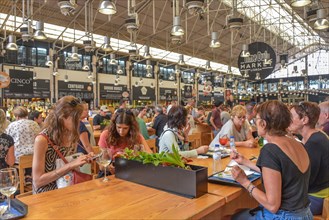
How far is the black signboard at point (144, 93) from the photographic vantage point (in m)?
24.4

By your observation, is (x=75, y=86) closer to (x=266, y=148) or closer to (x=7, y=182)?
(x=7, y=182)

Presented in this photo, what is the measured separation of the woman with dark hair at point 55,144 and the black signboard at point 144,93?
21.9 m

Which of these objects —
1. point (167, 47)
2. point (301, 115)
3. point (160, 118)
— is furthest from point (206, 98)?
point (301, 115)

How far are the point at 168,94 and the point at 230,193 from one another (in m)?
25.9

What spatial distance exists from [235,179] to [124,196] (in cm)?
71

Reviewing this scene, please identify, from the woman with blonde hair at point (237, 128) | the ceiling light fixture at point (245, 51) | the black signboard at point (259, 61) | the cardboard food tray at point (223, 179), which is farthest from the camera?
the ceiling light fixture at point (245, 51)

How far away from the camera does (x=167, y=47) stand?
20.4 meters

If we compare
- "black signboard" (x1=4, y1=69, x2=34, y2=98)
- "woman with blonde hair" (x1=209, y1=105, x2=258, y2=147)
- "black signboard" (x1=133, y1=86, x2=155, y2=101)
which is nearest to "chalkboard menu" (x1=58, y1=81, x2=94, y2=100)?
"black signboard" (x1=133, y1=86, x2=155, y2=101)

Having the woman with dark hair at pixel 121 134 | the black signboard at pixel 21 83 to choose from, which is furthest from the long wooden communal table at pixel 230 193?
the black signboard at pixel 21 83

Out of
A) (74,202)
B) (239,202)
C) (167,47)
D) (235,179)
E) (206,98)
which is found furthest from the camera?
(206,98)

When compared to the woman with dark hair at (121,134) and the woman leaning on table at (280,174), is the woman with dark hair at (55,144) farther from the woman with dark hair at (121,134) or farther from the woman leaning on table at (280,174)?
the woman leaning on table at (280,174)

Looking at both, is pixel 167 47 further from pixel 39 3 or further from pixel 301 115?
pixel 301 115

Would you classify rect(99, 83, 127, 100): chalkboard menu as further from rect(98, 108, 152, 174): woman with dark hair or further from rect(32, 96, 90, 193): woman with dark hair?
rect(32, 96, 90, 193): woman with dark hair

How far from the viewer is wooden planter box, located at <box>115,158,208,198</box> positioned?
1.72 meters
